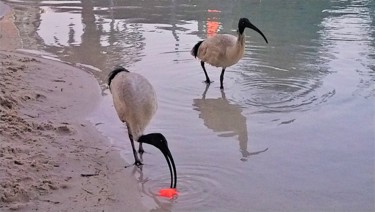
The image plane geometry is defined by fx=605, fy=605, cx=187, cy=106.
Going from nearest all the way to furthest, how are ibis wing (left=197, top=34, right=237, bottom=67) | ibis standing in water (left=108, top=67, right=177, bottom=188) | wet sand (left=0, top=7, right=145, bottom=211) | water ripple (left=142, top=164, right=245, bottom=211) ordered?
wet sand (left=0, top=7, right=145, bottom=211), water ripple (left=142, top=164, right=245, bottom=211), ibis standing in water (left=108, top=67, right=177, bottom=188), ibis wing (left=197, top=34, right=237, bottom=67)

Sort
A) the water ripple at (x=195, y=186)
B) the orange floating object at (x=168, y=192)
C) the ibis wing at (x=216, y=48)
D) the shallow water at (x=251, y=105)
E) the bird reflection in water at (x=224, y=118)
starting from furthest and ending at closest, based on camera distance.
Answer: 1. the ibis wing at (x=216, y=48)
2. the bird reflection in water at (x=224, y=118)
3. the shallow water at (x=251, y=105)
4. the orange floating object at (x=168, y=192)
5. the water ripple at (x=195, y=186)

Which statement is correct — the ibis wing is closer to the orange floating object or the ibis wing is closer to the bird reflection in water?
the bird reflection in water

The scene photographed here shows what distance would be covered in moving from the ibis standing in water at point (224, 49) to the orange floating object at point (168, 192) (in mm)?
3536

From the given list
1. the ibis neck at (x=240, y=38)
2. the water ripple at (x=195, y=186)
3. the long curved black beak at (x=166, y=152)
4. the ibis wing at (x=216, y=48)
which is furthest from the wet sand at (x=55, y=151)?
the ibis neck at (x=240, y=38)

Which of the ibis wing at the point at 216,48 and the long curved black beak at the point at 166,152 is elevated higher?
the ibis wing at the point at 216,48

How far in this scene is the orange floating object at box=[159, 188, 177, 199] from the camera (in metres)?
4.86

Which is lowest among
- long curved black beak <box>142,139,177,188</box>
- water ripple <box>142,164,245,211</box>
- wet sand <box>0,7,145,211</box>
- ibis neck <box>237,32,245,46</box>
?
water ripple <box>142,164,245,211</box>

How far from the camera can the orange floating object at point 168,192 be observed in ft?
16.0


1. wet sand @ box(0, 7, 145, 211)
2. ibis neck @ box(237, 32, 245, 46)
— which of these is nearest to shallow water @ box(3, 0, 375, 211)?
wet sand @ box(0, 7, 145, 211)

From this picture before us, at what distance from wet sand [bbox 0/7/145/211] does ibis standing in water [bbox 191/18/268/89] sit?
1.65m

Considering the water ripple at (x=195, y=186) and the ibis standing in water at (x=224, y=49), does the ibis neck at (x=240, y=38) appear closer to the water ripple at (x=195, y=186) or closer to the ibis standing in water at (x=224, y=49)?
the ibis standing in water at (x=224, y=49)

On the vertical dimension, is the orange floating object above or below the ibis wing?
below

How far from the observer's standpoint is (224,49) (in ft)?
27.9

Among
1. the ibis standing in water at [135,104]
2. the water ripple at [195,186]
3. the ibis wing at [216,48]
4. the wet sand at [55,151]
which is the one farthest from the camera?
the ibis wing at [216,48]
